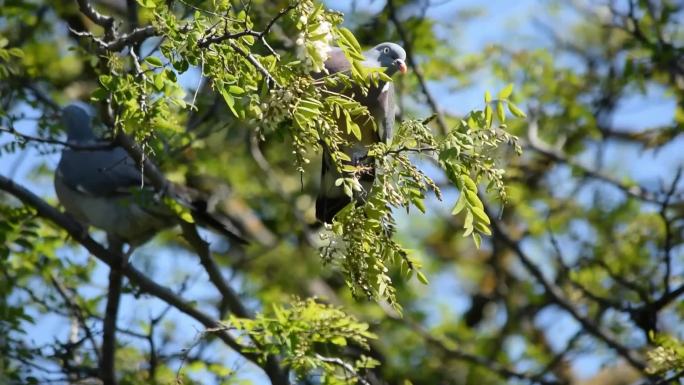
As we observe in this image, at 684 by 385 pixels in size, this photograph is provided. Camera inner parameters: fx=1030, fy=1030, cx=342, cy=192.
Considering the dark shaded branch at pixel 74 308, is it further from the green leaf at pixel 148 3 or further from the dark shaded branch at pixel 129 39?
the green leaf at pixel 148 3

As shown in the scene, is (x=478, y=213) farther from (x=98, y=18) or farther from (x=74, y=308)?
(x=74, y=308)

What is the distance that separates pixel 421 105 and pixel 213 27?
3.67m

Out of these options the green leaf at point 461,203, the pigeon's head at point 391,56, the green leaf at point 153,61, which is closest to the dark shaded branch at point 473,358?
the pigeon's head at point 391,56

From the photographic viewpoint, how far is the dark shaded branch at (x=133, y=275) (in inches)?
172

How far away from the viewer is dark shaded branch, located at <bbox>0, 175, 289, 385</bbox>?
4367 mm

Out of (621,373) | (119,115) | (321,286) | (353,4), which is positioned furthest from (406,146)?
(621,373)

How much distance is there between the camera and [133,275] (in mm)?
4797

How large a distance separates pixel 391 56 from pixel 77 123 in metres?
2.62

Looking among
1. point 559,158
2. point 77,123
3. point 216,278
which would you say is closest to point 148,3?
point 216,278

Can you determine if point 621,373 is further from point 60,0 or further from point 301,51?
point 301,51

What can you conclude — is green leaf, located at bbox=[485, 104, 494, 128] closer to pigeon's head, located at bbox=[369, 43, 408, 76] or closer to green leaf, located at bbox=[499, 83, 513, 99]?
green leaf, located at bbox=[499, 83, 513, 99]

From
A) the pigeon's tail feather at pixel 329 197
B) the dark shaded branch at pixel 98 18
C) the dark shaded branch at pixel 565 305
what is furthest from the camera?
the dark shaded branch at pixel 565 305

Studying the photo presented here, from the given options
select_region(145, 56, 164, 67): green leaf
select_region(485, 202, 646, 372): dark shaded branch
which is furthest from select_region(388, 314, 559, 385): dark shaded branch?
select_region(145, 56, 164, 67): green leaf

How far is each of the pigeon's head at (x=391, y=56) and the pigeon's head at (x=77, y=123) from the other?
238 centimetres
